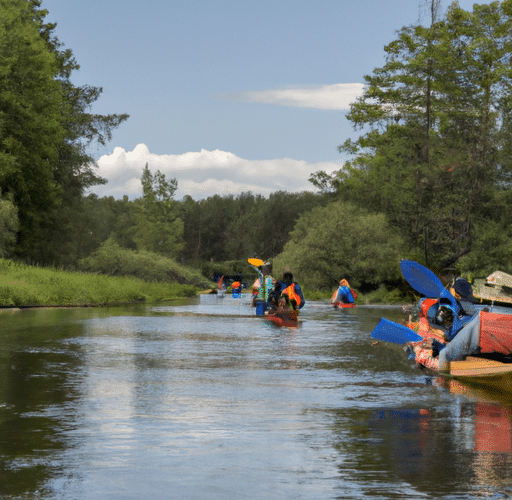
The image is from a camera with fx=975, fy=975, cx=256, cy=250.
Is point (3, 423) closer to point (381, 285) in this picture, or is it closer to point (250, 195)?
point (381, 285)

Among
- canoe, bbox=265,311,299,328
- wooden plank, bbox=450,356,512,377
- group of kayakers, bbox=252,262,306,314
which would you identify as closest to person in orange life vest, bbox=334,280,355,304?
group of kayakers, bbox=252,262,306,314

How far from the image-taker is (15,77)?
215 feet

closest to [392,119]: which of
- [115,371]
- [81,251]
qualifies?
[81,251]

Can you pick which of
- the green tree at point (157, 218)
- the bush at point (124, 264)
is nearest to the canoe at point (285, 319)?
the bush at point (124, 264)

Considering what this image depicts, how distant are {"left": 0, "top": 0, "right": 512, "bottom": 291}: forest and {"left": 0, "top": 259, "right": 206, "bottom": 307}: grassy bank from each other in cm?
667

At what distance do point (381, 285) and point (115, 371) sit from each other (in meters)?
54.5

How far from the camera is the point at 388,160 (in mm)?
79750

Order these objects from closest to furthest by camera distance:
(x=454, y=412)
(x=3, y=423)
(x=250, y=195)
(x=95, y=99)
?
(x=3, y=423) → (x=454, y=412) → (x=95, y=99) → (x=250, y=195)

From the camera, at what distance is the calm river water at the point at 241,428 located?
7.25m

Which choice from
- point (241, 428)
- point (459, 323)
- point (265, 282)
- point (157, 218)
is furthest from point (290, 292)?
point (157, 218)

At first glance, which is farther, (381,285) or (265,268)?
(381,285)

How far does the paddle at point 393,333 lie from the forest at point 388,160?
4083 cm

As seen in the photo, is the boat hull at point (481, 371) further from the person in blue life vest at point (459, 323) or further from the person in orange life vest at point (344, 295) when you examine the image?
the person in orange life vest at point (344, 295)

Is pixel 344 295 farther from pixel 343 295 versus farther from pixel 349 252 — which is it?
pixel 349 252
